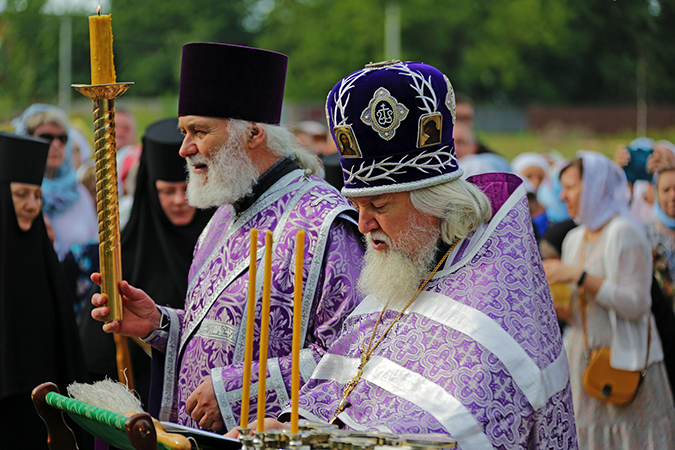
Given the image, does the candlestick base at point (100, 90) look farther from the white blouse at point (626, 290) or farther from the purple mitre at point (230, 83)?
the white blouse at point (626, 290)

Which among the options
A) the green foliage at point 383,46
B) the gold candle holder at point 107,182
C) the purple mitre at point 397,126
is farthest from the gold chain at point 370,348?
the green foliage at point 383,46

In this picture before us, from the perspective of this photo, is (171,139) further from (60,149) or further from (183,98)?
(60,149)

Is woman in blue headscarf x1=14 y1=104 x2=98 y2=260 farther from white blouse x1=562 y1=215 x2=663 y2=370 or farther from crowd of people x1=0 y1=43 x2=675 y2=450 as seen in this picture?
white blouse x1=562 y1=215 x2=663 y2=370

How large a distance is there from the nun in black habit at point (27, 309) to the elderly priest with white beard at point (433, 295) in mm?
2079

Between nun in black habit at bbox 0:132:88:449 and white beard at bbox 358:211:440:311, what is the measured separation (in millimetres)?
2342

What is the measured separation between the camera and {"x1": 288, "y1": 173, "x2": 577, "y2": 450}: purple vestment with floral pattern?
7.34 feet

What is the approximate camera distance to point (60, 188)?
6445 mm

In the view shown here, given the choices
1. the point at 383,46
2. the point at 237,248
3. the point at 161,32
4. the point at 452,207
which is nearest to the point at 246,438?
the point at 452,207

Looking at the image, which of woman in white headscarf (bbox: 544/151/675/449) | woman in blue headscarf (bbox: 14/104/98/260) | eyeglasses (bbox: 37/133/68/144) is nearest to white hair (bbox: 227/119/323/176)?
woman in white headscarf (bbox: 544/151/675/449)

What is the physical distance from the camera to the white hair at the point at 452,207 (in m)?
2.49

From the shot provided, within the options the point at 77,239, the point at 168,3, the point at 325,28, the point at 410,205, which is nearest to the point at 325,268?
the point at 410,205

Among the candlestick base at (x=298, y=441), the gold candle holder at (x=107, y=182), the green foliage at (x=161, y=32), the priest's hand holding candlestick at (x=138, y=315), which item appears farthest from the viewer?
the green foliage at (x=161, y=32)

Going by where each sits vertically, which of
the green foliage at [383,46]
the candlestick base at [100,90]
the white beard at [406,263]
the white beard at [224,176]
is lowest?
the white beard at [406,263]

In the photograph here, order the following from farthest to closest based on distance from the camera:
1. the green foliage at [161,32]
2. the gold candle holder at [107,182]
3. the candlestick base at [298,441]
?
the green foliage at [161,32]
the gold candle holder at [107,182]
the candlestick base at [298,441]
